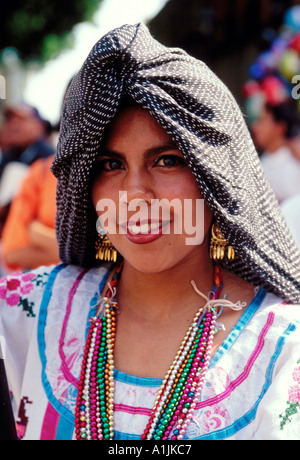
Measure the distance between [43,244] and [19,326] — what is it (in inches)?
54.6

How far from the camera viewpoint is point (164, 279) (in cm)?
175

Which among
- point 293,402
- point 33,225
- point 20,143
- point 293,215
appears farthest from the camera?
point 20,143

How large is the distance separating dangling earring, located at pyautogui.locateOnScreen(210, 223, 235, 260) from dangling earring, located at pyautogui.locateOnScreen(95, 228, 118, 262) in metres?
0.35

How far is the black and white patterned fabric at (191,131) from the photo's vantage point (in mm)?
1494

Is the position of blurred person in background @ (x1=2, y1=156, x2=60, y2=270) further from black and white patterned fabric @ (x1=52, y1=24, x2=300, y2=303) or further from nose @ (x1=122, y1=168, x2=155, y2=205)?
nose @ (x1=122, y1=168, x2=155, y2=205)

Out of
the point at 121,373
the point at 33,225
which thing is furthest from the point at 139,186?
the point at 33,225

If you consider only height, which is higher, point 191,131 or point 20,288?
point 191,131

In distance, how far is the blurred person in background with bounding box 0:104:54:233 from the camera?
4824 mm

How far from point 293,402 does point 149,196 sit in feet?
2.17

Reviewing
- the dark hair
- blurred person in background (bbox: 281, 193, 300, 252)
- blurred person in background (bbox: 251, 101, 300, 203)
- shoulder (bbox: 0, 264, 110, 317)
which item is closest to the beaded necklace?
shoulder (bbox: 0, 264, 110, 317)

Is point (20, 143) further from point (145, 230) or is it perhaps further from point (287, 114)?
point (145, 230)

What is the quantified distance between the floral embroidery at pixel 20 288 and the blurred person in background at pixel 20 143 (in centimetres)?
282

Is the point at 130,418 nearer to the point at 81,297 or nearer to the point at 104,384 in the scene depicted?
the point at 104,384
